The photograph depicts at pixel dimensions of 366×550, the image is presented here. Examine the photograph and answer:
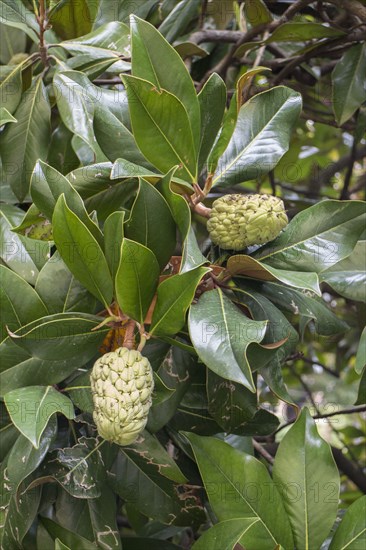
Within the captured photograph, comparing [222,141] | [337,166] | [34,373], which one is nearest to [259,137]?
[222,141]

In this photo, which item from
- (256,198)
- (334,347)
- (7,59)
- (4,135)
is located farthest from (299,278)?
(334,347)

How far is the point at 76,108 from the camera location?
3.81 ft

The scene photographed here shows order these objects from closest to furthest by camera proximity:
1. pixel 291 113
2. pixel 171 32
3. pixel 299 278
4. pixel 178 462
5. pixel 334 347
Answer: pixel 299 278 → pixel 291 113 → pixel 178 462 → pixel 171 32 → pixel 334 347

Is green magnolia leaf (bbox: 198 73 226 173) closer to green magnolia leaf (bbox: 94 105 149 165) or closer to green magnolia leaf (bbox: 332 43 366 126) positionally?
green magnolia leaf (bbox: 94 105 149 165)

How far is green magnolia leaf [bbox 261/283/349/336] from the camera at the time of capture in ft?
3.60

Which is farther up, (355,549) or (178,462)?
(355,549)

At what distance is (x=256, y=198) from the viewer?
991 mm

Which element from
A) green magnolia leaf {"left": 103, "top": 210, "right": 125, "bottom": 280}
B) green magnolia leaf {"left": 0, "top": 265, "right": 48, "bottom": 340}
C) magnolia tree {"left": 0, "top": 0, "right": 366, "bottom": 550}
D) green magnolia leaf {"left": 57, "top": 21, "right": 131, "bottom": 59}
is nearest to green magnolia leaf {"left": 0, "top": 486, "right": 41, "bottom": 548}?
magnolia tree {"left": 0, "top": 0, "right": 366, "bottom": 550}

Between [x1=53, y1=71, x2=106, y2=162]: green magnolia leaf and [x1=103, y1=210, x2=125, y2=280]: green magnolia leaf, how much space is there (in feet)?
0.67

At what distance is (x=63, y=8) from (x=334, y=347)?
1.50m

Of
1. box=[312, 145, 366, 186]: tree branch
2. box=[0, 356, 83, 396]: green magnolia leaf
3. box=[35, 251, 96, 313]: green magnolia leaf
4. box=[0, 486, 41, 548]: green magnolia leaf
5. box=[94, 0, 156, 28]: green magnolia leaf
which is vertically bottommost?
box=[312, 145, 366, 186]: tree branch

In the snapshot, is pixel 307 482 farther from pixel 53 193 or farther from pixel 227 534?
pixel 53 193

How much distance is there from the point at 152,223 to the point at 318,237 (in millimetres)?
244

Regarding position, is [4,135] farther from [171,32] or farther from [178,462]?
[178,462]
